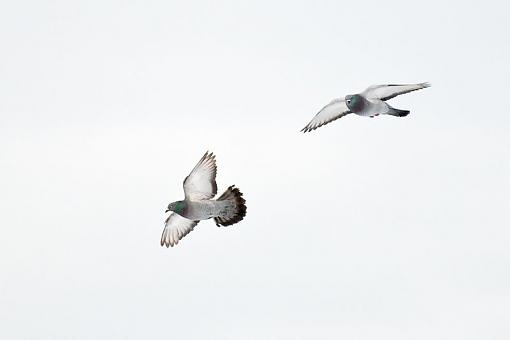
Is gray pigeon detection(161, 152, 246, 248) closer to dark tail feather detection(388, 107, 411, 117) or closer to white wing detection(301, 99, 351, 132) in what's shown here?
dark tail feather detection(388, 107, 411, 117)

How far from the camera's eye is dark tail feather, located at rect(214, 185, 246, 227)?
32875mm

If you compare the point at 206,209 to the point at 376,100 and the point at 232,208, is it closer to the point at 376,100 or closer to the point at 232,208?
the point at 232,208

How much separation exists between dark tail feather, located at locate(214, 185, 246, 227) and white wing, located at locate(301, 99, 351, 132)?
7552mm

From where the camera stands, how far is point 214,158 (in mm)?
32969

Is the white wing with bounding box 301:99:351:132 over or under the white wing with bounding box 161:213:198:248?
over

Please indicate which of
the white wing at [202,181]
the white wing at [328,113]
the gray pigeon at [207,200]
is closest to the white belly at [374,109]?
the white wing at [328,113]

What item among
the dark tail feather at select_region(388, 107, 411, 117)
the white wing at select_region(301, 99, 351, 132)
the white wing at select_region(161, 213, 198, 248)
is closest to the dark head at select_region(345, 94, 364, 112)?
the dark tail feather at select_region(388, 107, 411, 117)

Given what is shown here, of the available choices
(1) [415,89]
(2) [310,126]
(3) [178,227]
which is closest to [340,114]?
(2) [310,126]

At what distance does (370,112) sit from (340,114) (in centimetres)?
296

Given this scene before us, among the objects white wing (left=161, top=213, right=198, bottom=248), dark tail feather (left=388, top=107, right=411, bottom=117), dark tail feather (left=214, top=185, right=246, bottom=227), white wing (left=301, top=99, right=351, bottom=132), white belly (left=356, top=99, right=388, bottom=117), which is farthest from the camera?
white wing (left=301, top=99, right=351, bottom=132)

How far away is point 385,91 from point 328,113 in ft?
10.3

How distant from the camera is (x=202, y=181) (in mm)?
33188

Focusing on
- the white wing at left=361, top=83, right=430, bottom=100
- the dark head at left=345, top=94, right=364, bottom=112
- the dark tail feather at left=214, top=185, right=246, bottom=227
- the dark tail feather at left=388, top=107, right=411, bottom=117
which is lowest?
the dark tail feather at left=214, top=185, right=246, bottom=227

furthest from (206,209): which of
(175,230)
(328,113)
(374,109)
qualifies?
(328,113)
